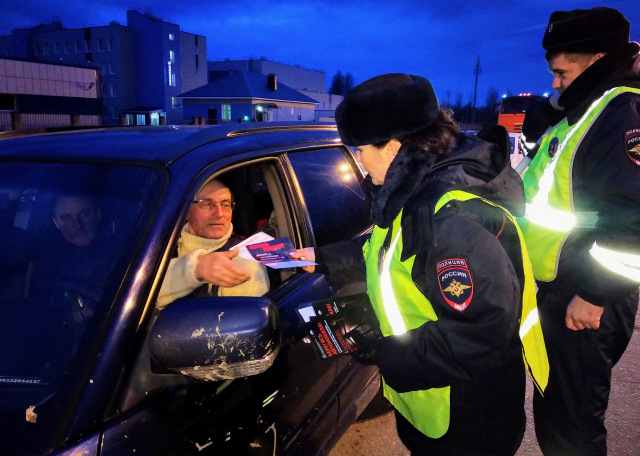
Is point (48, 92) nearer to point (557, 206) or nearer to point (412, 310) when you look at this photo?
point (557, 206)

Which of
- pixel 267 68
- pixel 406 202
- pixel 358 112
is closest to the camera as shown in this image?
pixel 406 202

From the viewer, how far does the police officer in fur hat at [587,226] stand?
5.90 feet

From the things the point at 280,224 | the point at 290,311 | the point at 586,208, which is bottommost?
the point at 290,311

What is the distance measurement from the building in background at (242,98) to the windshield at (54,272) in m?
31.3

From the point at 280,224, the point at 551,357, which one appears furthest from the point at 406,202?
the point at 551,357

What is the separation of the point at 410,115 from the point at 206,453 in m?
1.15

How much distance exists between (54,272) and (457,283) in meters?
1.20

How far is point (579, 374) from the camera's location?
1.98 m

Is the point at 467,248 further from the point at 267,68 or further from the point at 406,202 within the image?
the point at 267,68

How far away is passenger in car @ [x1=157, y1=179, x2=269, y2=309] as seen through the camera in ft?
5.56

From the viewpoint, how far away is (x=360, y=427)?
9.86ft

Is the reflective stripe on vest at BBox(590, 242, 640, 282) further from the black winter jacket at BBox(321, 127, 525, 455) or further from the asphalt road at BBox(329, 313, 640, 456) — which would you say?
the asphalt road at BBox(329, 313, 640, 456)

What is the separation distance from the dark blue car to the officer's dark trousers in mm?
987

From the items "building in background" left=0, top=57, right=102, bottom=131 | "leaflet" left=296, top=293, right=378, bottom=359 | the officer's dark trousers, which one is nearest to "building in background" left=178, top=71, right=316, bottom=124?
"building in background" left=0, top=57, right=102, bottom=131
